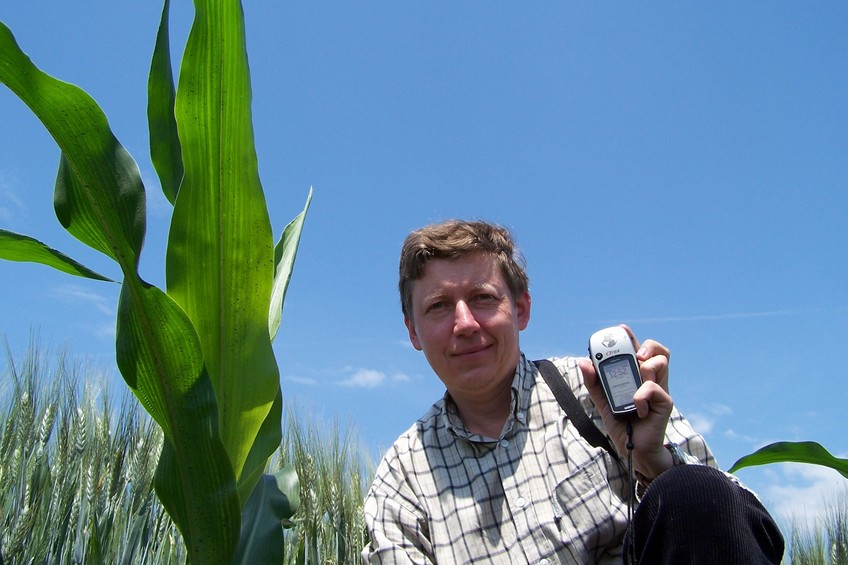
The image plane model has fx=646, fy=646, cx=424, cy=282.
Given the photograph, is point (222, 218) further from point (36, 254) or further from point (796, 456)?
point (796, 456)

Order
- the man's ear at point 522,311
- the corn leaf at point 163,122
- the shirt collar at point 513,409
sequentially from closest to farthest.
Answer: the corn leaf at point 163,122 → the shirt collar at point 513,409 → the man's ear at point 522,311

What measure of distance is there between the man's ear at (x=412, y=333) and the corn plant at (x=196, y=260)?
548 mm

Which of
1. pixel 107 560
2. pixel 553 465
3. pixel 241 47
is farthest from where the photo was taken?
pixel 107 560

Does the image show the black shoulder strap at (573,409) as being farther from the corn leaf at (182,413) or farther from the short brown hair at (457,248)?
the corn leaf at (182,413)

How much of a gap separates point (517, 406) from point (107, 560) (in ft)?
3.08

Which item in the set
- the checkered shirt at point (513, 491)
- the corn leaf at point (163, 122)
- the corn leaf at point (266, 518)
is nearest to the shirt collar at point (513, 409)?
the checkered shirt at point (513, 491)

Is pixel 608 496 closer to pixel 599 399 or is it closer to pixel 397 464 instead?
pixel 599 399

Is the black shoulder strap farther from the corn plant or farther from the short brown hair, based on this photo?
the corn plant

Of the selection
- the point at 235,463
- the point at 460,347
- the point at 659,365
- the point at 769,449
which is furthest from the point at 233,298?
the point at 769,449

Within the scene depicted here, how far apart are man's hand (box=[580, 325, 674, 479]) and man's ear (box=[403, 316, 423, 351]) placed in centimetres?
45

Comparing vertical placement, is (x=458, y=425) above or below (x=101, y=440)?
below

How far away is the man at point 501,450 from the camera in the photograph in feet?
3.12

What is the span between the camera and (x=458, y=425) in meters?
1.25

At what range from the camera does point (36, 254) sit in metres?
0.80
